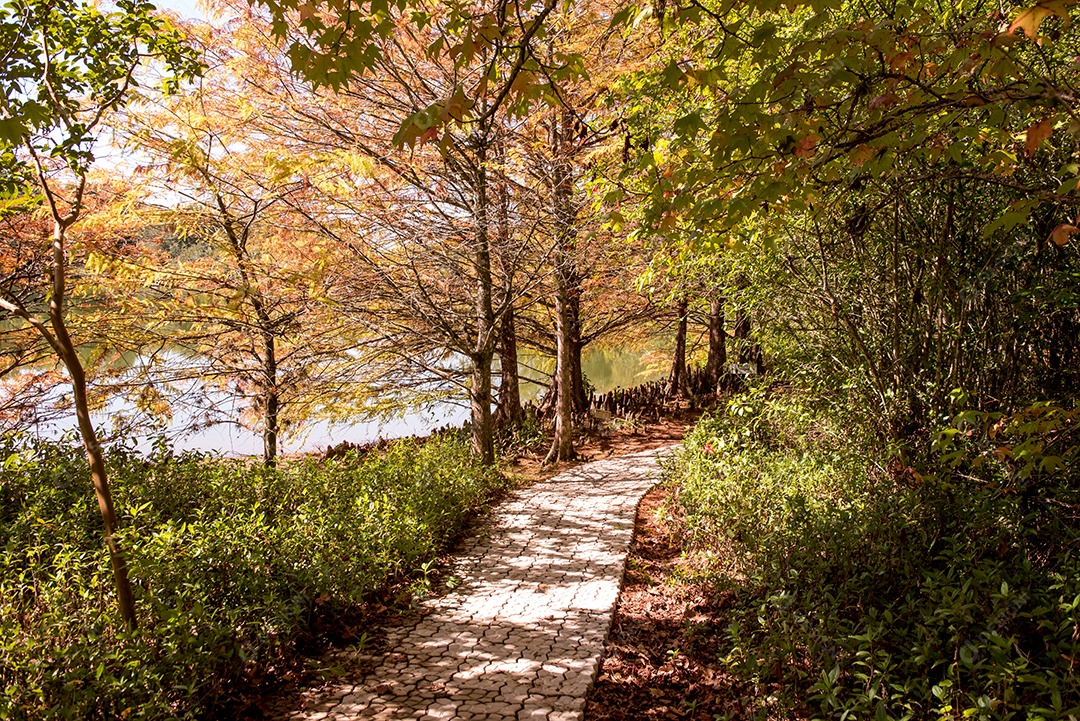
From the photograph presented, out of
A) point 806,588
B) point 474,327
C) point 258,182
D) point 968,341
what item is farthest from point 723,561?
point 258,182

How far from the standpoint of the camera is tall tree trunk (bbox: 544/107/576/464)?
331 inches

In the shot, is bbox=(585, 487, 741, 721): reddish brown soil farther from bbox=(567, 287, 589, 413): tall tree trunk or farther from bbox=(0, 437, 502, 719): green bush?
bbox=(567, 287, 589, 413): tall tree trunk

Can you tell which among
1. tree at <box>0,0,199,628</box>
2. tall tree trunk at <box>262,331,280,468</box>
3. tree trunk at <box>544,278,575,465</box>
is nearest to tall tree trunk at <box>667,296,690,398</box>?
tree trunk at <box>544,278,575,465</box>

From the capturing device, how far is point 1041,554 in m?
3.73

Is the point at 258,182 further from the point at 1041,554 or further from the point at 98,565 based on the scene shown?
the point at 1041,554

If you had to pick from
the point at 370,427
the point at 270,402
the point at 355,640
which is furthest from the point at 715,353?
the point at 355,640

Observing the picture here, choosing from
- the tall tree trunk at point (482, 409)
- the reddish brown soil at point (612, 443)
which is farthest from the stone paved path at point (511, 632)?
the reddish brown soil at point (612, 443)

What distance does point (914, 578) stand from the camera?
3.67 meters

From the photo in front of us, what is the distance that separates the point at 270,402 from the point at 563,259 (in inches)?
171

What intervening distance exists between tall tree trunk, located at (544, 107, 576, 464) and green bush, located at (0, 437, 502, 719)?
3.60 m

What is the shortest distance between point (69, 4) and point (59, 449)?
11.6ft

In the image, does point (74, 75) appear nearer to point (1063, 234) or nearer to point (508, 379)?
point (1063, 234)

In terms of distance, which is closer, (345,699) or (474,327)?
(345,699)

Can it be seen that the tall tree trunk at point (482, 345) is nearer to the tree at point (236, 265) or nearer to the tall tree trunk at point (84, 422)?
the tree at point (236, 265)
